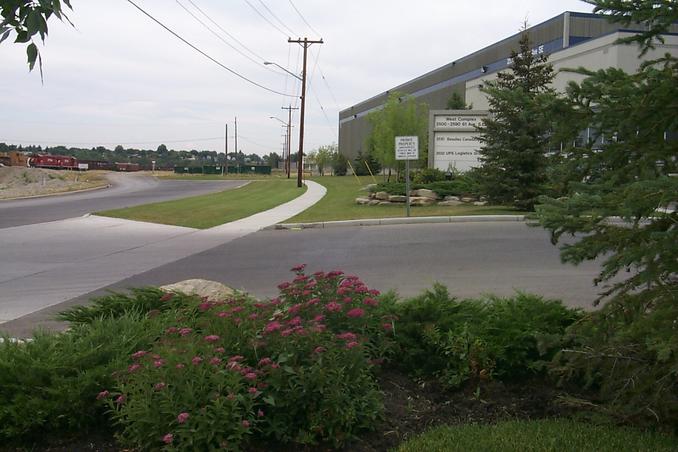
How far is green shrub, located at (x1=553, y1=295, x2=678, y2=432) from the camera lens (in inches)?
134

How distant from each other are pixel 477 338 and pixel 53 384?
2.78m

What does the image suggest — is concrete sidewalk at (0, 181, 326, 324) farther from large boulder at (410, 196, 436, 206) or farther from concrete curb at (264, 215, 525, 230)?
large boulder at (410, 196, 436, 206)

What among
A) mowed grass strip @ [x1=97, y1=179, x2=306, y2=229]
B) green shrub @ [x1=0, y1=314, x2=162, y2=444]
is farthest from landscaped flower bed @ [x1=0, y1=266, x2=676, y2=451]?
mowed grass strip @ [x1=97, y1=179, x2=306, y2=229]

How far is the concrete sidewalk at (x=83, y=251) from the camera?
31.2ft

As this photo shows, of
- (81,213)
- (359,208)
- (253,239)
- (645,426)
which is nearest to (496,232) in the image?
(253,239)

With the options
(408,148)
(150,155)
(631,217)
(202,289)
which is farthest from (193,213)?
(150,155)

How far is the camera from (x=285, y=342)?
11.9 ft

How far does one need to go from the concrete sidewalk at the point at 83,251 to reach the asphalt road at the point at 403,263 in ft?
1.61

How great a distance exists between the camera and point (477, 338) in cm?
443

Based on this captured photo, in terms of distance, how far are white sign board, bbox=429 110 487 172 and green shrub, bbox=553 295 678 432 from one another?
22.5 metres

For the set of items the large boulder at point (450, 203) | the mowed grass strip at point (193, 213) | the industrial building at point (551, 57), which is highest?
the industrial building at point (551, 57)

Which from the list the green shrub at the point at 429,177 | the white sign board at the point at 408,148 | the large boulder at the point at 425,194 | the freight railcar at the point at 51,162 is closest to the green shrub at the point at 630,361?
the white sign board at the point at 408,148

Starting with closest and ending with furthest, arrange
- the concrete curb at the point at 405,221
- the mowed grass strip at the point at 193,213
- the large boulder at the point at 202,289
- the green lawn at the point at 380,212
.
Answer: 1. the large boulder at the point at 202,289
2. the concrete curb at the point at 405,221
3. the green lawn at the point at 380,212
4. the mowed grass strip at the point at 193,213

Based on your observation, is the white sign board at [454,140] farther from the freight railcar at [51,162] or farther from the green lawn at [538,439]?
the freight railcar at [51,162]
